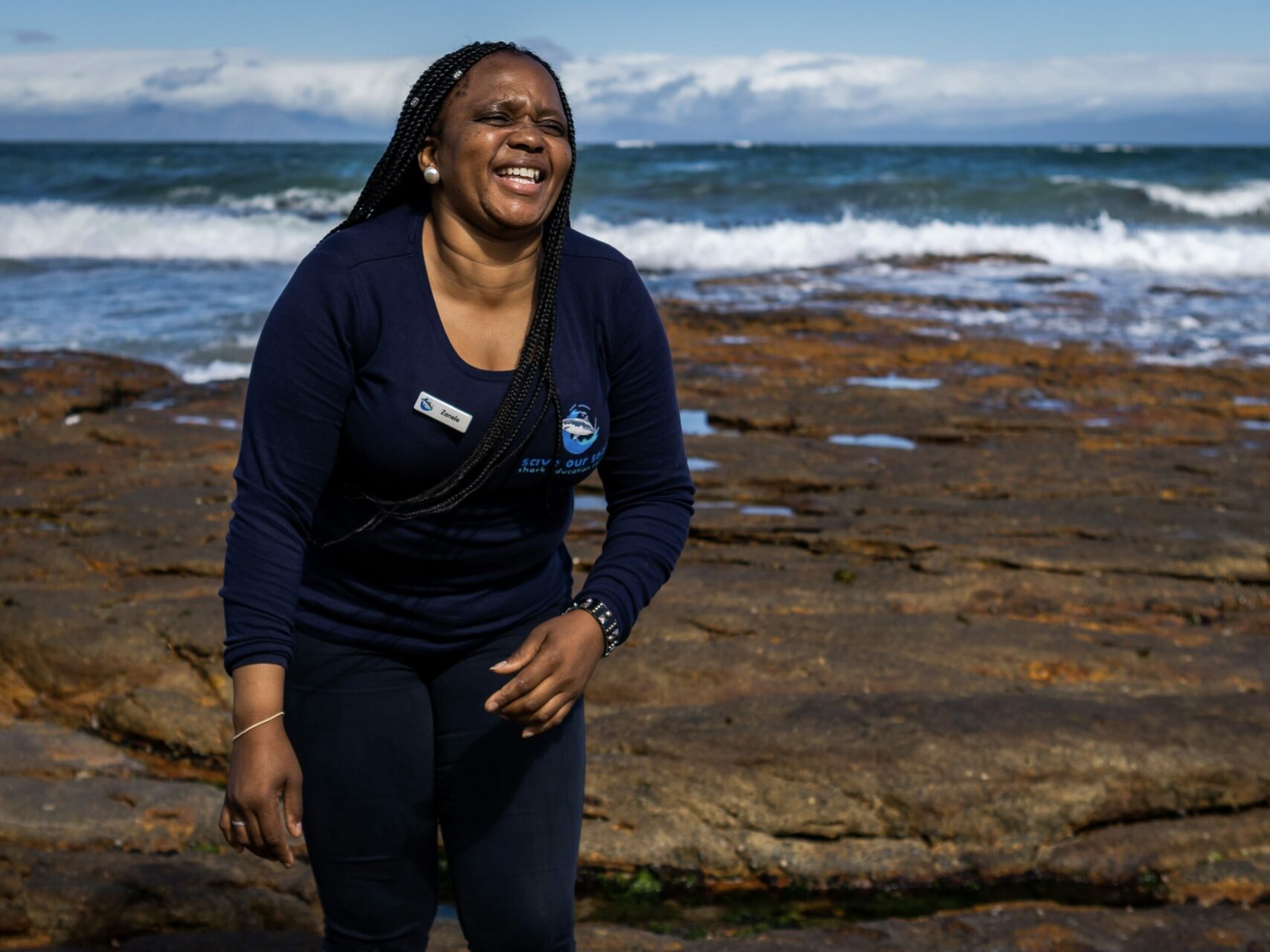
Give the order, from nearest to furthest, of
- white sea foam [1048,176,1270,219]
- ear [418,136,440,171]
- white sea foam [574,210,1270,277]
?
ear [418,136,440,171] < white sea foam [574,210,1270,277] < white sea foam [1048,176,1270,219]

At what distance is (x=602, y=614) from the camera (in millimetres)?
2152

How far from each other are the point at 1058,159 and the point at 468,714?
54.4m

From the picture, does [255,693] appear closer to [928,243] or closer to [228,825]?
[228,825]

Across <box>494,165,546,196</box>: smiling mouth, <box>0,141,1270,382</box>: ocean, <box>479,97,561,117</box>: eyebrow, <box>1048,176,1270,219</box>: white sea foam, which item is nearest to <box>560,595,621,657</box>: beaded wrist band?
<box>494,165,546,196</box>: smiling mouth

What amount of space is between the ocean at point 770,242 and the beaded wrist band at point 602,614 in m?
10.8

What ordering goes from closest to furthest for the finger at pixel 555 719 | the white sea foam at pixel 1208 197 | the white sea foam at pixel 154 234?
the finger at pixel 555 719 < the white sea foam at pixel 154 234 < the white sea foam at pixel 1208 197

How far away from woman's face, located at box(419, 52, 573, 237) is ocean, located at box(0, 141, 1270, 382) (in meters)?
10.7

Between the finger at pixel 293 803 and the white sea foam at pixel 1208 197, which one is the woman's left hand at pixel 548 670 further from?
the white sea foam at pixel 1208 197

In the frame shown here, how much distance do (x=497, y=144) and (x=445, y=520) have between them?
60 centimetres

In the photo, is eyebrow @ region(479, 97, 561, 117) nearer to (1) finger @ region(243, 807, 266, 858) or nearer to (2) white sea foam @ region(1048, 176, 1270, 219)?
(1) finger @ region(243, 807, 266, 858)

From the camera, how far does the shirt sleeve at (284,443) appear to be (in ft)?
6.54

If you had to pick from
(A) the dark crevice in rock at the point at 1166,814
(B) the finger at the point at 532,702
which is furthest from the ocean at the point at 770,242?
(B) the finger at the point at 532,702

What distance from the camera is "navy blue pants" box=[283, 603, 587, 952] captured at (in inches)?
86.9

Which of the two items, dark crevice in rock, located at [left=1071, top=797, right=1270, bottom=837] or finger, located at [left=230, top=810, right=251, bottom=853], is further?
dark crevice in rock, located at [left=1071, top=797, right=1270, bottom=837]
